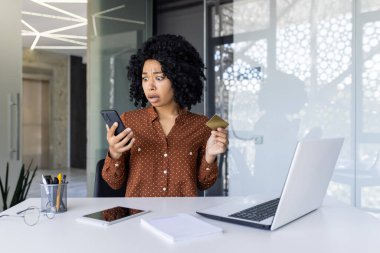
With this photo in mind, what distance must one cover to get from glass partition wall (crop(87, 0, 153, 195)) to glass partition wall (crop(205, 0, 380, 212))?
884 mm

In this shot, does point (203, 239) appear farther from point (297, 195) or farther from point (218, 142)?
point (218, 142)

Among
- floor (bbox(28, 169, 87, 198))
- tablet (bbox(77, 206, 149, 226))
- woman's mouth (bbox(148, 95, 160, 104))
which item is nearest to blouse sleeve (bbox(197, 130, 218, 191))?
woman's mouth (bbox(148, 95, 160, 104))

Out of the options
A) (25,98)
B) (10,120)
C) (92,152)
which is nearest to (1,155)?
(10,120)

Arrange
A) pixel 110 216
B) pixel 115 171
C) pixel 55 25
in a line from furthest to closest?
pixel 55 25 → pixel 115 171 → pixel 110 216

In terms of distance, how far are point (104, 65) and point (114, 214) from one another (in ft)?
9.65

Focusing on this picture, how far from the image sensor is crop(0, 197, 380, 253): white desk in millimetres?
832

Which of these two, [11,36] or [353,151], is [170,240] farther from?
[11,36]

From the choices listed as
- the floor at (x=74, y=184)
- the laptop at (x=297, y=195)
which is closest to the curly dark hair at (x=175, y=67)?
the laptop at (x=297, y=195)

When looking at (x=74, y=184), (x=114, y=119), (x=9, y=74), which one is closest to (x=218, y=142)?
(x=114, y=119)

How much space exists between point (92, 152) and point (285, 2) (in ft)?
7.45

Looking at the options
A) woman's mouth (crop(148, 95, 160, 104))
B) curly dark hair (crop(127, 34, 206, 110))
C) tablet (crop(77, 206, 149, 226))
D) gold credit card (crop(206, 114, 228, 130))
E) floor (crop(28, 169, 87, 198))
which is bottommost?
floor (crop(28, 169, 87, 198))

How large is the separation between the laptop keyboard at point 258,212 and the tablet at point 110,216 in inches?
11.3

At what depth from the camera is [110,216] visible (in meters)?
1.06

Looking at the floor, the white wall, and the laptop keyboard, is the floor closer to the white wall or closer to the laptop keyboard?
the white wall
